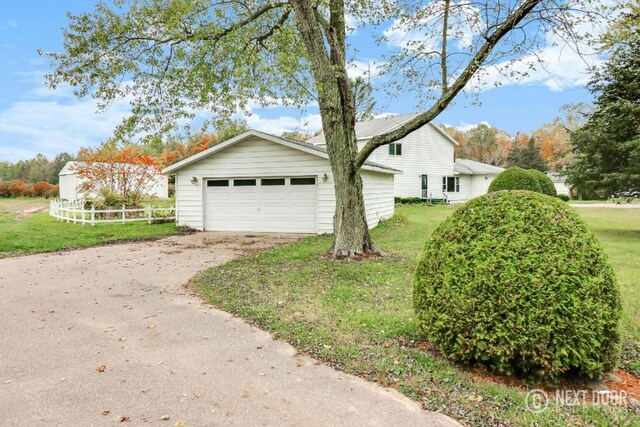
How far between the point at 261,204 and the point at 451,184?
2051 centimetres

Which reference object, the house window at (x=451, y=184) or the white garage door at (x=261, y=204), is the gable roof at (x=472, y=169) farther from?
the white garage door at (x=261, y=204)

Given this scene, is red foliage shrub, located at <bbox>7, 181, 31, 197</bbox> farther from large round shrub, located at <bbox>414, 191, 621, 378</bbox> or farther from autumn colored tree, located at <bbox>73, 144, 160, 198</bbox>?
large round shrub, located at <bbox>414, 191, 621, 378</bbox>

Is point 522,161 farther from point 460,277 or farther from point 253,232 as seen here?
point 460,277

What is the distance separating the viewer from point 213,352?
12.3 feet

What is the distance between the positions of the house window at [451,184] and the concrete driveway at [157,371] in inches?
1037

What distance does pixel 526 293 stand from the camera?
9.62ft

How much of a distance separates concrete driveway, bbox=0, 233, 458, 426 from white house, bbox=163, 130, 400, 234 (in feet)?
25.0

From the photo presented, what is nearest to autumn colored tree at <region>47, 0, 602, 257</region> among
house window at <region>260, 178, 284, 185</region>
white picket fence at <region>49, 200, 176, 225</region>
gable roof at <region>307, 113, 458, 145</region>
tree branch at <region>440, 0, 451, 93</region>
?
tree branch at <region>440, 0, 451, 93</region>

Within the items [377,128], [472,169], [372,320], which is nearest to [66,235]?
[372,320]

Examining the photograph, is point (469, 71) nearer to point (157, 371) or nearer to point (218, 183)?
point (157, 371)

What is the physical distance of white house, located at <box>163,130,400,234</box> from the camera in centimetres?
1313

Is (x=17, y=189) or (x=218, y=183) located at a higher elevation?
(x=17, y=189)

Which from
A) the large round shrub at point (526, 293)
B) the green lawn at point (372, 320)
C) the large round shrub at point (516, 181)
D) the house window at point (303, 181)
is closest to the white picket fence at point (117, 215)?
the house window at point (303, 181)

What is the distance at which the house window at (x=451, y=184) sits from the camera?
29.5 meters
